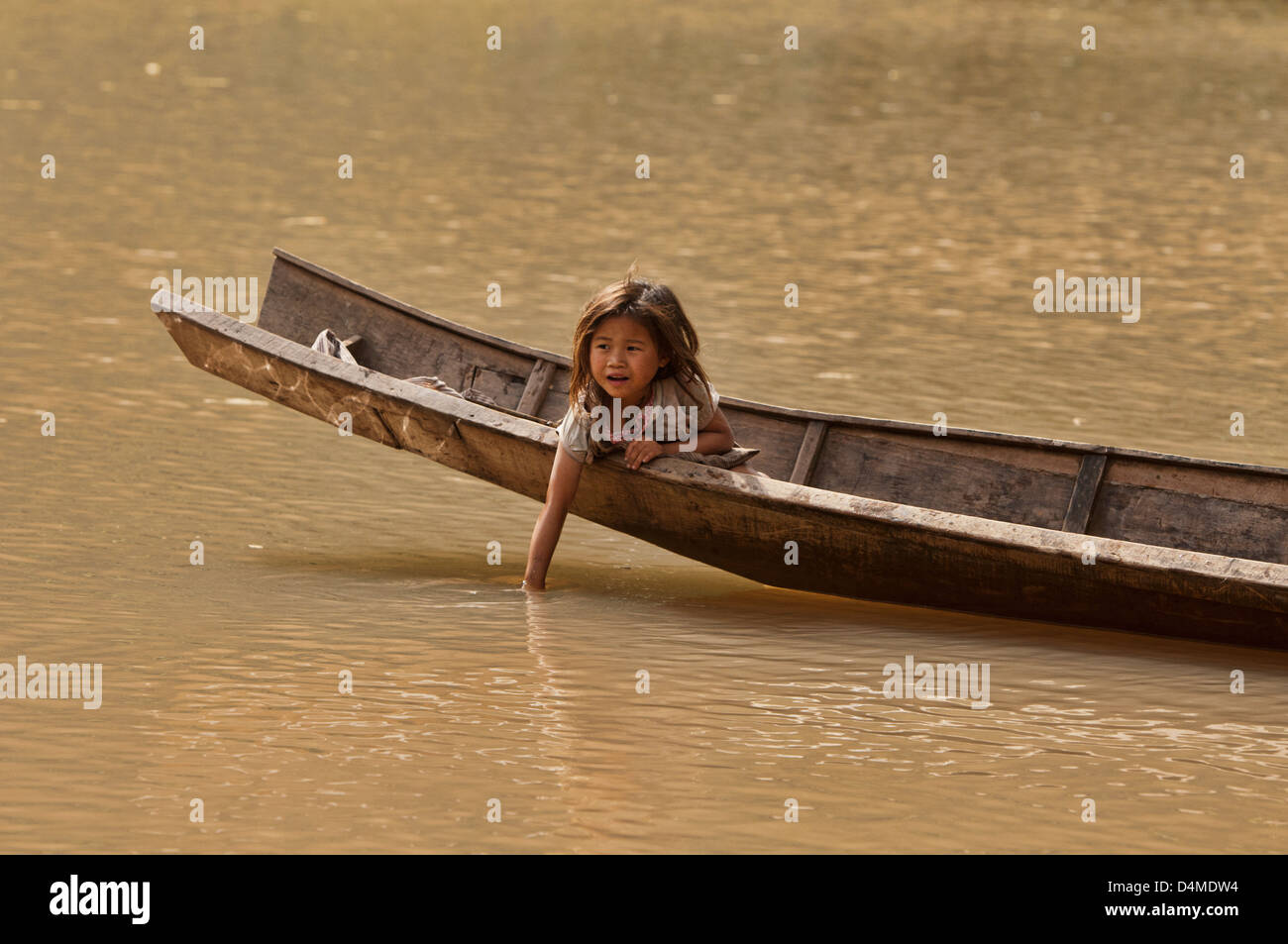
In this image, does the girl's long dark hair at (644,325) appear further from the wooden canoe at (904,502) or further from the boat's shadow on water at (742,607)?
the boat's shadow on water at (742,607)

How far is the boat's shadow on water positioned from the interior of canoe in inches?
19.4

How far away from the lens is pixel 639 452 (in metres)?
7.27

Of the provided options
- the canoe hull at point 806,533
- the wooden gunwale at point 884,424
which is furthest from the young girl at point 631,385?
the wooden gunwale at point 884,424

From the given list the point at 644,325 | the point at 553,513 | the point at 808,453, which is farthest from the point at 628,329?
the point at 808,453

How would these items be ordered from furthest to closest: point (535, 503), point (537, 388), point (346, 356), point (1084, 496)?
1. point (535, 503)
2. point (537, 388)
3. point (346, 356)
4. point (1084, 496)

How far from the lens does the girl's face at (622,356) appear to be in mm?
7234

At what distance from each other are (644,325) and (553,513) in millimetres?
803

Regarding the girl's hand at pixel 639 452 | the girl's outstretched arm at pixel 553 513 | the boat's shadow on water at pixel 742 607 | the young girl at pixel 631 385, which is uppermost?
the young girl at pixel 631 385

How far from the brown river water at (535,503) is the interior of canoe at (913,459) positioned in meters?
0.55

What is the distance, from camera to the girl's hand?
7262mm

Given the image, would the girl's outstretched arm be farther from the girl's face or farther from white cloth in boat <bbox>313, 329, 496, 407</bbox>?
white cloth in boat <bbox>313, 329, 496, 407</bbox>

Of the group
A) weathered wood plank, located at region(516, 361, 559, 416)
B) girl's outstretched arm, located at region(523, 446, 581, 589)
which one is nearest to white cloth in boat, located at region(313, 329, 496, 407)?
weathered wood plank, located at region(516, 361, 559, 416)

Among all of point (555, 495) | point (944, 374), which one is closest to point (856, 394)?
point (944, 374)

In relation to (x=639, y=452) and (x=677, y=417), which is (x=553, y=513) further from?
(x=677, y=417)
